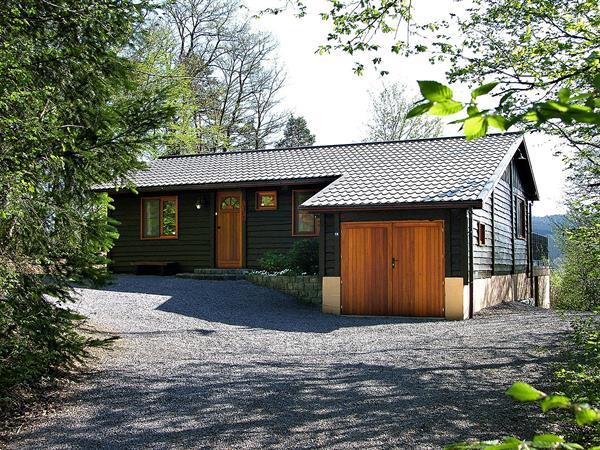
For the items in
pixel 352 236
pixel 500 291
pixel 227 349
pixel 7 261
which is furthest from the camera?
pixel 500 291

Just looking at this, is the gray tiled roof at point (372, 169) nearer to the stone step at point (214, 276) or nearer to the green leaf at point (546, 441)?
the stone step at point (214, 276)

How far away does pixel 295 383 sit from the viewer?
6.91 m

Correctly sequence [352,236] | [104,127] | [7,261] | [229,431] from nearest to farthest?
[229,431] < [7,261] < [104,127] < [352,236]

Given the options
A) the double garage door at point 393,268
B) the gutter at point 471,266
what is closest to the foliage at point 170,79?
the double garage door at point 393,268

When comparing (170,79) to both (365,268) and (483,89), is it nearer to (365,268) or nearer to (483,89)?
(365,268)

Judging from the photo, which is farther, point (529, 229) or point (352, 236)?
point (529, 229)

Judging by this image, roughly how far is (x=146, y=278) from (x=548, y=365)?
1279cm

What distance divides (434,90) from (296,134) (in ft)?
134

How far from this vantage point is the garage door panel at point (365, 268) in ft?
45.1

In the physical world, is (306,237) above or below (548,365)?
above

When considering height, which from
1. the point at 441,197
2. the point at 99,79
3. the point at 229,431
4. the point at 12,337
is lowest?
the point at 229,431

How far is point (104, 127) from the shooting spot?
738cm

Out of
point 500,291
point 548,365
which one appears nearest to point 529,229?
point 500,291

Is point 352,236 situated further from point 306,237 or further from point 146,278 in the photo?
point 146,278
